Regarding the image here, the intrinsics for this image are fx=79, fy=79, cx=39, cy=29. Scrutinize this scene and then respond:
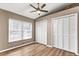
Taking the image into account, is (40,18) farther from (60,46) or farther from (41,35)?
(60,46)

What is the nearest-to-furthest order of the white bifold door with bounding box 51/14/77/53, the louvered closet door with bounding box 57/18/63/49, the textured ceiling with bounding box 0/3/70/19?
the textured ceiling with bounding box 0/3/70/19
the white bifold door with bounding box 51/14/77/53
the louvered closet door with bounding box 57/18/63/49

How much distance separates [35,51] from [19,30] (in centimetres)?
49

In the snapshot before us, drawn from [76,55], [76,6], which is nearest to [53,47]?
[76,55]

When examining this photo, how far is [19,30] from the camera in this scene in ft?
4.83

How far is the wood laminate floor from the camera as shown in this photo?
1408mm

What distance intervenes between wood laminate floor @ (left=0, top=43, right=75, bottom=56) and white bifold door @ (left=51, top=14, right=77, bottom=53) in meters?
0.12

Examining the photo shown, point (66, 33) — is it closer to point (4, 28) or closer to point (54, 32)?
point (54, 32)

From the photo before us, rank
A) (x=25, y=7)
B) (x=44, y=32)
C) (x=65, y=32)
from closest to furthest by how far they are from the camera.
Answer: (x=25, y=7) < (x=65, y=32) < (x=44, y=32)

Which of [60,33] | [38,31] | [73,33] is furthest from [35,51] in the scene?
[73,33]

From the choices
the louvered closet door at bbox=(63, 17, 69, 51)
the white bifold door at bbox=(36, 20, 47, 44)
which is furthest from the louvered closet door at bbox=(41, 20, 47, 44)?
the louvered closet door at bbox=(63, 17, 69, 51)

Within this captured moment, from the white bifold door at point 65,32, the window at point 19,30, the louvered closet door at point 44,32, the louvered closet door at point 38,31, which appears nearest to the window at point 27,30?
the window at point 19,30

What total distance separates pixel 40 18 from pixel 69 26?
1.87 feet

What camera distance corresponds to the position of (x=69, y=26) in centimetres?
147

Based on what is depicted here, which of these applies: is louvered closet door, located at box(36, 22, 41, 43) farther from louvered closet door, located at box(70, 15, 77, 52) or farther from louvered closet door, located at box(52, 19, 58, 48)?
louvered closet door, located at box(70, 15, 77, 52)
